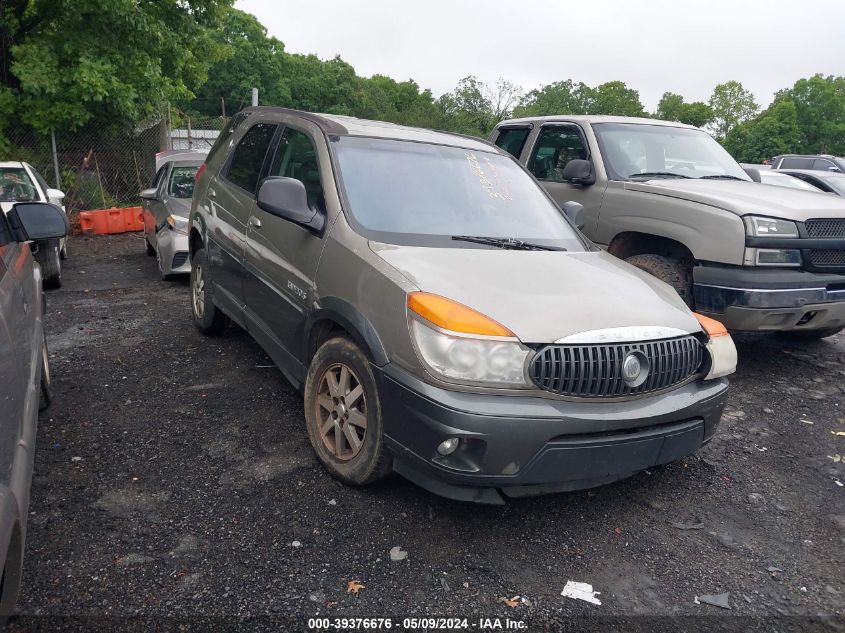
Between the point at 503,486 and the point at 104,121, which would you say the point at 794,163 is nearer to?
the point at 104,121

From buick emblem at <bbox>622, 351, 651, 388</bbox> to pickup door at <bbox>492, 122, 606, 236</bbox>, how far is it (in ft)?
11.2

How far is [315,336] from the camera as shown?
367 cm

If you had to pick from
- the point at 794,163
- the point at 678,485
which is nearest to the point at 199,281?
the point at 678,485

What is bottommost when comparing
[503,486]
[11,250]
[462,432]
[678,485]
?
A: [678,485]

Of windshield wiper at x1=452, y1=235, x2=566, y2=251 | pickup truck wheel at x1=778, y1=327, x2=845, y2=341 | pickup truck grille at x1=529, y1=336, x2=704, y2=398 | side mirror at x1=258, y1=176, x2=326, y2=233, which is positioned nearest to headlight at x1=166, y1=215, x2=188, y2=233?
side mirror at x1=258, y1=176, x2=326, y2=233

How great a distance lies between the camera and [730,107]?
3209 inches

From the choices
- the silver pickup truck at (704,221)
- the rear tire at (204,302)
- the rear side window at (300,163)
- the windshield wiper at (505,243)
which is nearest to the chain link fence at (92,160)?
the rear tire at (204,302)

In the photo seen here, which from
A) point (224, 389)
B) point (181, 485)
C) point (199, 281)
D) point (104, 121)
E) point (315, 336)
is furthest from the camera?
point (104, 121)

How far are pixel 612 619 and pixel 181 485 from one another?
221 centimetres

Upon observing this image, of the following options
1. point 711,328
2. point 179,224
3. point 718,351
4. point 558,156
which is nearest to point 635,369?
point 718,351

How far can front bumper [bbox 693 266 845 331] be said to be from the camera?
4.93 metres

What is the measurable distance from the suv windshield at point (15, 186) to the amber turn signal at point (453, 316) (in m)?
7.91

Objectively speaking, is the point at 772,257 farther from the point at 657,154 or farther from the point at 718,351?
the point at 718,351

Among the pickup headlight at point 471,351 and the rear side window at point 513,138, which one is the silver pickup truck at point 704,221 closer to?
the rear side window at point 513,138
